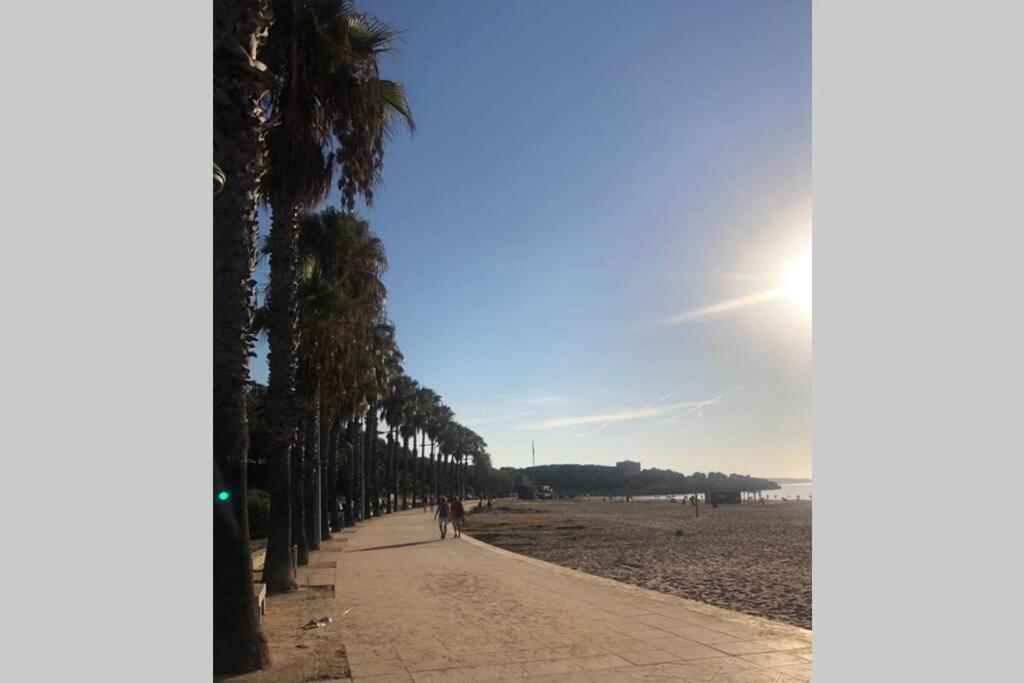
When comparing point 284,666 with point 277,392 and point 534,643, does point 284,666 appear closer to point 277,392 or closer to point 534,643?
point 534,643

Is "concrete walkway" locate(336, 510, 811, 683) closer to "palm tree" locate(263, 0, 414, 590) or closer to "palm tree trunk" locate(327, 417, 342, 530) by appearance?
"palm tree" locate(263, 0, 414, 590)

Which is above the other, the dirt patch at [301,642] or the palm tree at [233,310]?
the palm tree at [233,310]

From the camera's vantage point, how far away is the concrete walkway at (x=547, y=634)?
7.11m

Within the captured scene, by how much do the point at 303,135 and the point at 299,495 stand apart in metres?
8.24

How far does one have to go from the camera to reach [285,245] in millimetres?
12656

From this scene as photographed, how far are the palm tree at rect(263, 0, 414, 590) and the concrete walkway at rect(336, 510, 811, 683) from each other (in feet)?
10.1

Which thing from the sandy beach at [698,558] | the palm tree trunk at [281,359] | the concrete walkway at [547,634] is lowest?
the sandy beach at [698,558]

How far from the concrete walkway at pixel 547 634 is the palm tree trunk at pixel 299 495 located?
2222 millimetres

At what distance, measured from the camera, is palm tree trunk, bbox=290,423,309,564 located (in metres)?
15.4

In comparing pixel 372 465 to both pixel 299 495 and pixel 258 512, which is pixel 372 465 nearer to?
pixel 258 512

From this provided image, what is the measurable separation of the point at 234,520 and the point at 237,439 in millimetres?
780

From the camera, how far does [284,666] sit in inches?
296

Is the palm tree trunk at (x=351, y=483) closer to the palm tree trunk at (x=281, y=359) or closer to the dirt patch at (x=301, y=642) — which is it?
the palm tree trunk at (x=281, y=359)

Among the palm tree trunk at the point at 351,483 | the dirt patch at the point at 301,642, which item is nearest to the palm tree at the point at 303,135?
the dirt patch at the point at 301,642
